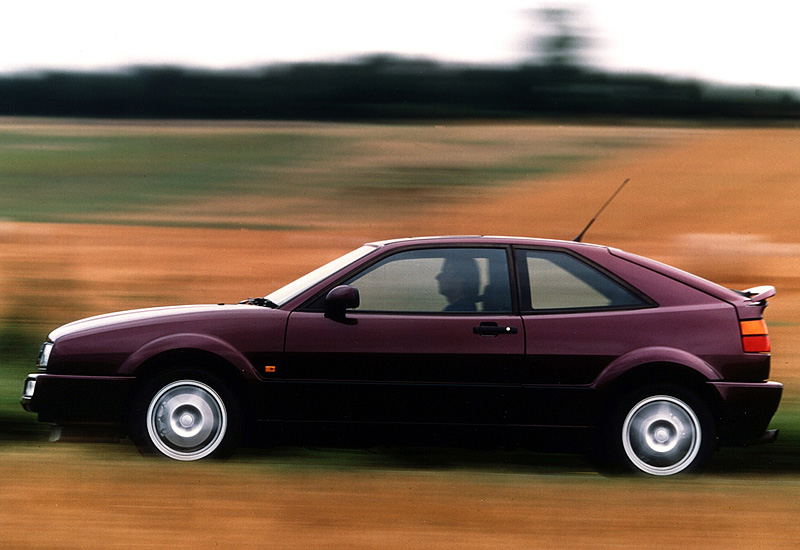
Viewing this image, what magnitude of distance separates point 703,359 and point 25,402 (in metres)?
3.93

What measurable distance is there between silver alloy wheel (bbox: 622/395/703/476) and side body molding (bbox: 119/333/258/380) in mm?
2210

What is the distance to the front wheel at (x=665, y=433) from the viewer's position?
5.86 m

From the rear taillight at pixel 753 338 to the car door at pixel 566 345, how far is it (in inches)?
22.0

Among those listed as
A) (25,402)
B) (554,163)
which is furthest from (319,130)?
(25,402)

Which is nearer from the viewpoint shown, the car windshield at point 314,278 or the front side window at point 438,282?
the front side window at point 438,282

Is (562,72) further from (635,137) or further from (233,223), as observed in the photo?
(233,223)

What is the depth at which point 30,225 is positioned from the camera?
58.9 ft

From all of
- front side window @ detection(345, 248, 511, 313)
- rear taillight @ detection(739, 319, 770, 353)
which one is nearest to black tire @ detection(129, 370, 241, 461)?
front side window @ detection(345, 248, 511, 313)

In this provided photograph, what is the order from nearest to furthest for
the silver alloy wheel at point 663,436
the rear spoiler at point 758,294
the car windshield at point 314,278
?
1. the silver alloy wheel at point 663,436
2. the rear spoiler at point 758,294
3. the car windshield at point 314,278

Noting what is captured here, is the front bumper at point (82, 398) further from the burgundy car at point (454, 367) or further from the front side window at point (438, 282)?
the front side window at point (438, 282)

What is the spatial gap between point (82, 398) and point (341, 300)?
1605 mm

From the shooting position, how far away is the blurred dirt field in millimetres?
4621

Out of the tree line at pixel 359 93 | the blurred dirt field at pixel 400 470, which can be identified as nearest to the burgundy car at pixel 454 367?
the blurred dirt field at pixel 400 470

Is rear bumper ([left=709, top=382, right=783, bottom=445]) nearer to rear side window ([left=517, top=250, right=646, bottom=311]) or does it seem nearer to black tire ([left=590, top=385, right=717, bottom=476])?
black tire ([left=590, top=385, right=717, bottom=476])
